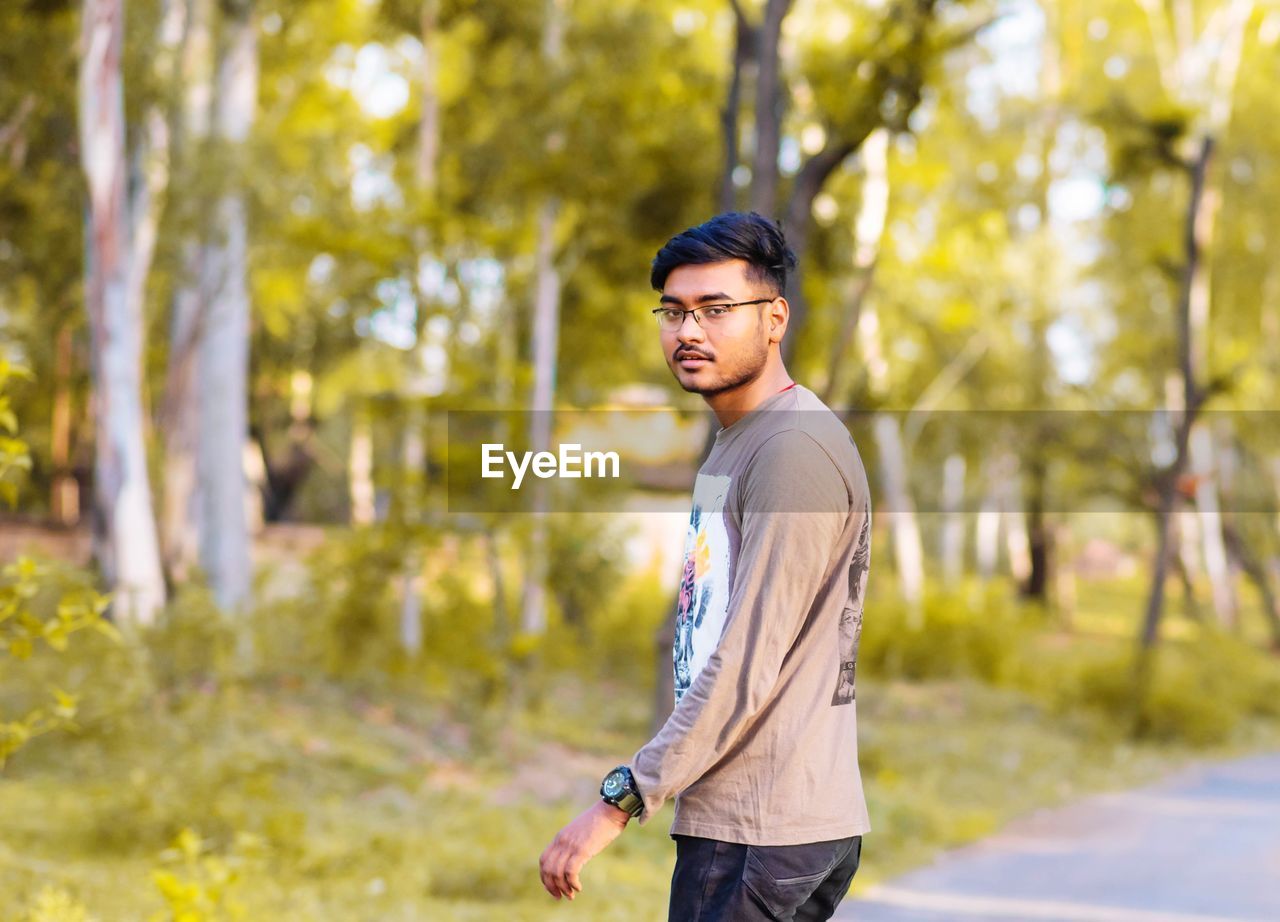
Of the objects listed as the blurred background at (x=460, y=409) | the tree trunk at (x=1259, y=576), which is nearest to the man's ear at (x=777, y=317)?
the blurred background at (x=460, y=409)

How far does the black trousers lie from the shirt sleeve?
0.16 meters

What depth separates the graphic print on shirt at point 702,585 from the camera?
259 cm

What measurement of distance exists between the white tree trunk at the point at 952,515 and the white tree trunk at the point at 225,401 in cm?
1298

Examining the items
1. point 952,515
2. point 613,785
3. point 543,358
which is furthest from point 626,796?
point 952,515

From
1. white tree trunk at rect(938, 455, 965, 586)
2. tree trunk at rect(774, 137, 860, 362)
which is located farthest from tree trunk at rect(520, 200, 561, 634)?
white tree trunk at rect(938, 455, 965, 586)

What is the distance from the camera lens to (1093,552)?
56.1 meters

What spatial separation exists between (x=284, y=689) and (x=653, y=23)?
728 centimetres

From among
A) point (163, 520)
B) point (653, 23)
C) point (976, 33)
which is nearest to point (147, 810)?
point (976, 33)

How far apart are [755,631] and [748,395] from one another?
17.7 inches

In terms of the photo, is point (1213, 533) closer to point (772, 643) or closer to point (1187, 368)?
point (1187, 368)

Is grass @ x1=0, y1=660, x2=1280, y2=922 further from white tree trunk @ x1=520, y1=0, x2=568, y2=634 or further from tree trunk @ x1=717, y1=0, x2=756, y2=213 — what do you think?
tree trunk @ x1=717, y1=0, x2=756, y2=213

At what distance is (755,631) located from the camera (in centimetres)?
246

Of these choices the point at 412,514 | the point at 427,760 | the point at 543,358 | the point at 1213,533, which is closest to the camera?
the point at 427,760

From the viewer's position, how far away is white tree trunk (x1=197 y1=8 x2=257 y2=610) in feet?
47.5
